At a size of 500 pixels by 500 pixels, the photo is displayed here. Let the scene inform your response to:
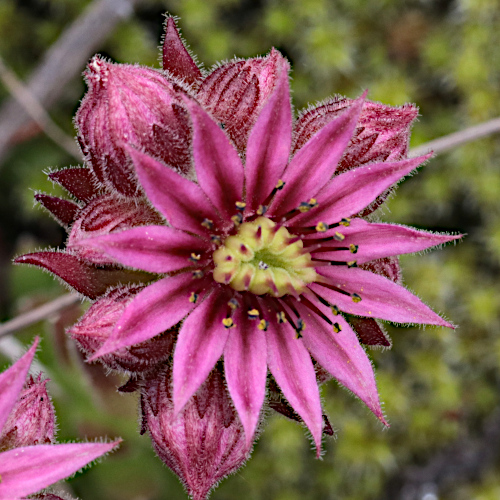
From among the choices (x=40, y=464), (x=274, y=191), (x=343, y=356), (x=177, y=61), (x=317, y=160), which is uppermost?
(x=177, y=61)

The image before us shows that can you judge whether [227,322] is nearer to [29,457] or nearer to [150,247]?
[150,247]

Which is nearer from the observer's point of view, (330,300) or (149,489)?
(330,300)

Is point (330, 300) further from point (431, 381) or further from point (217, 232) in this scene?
point (431, 381)

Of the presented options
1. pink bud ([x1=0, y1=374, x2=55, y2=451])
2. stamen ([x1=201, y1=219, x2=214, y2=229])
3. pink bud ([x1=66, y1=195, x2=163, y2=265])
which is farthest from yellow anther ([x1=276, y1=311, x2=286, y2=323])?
pink bud ([x1=0, y1=374, x2=55, y2=451])

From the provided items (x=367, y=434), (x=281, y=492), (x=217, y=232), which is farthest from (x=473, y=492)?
(x=217, y=232)

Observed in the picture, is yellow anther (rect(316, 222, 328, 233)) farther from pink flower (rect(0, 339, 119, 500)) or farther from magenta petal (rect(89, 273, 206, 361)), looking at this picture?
pink flower (rect(0, 339, 119, 500))

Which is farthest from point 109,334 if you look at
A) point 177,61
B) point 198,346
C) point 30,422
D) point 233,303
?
point 177,61
